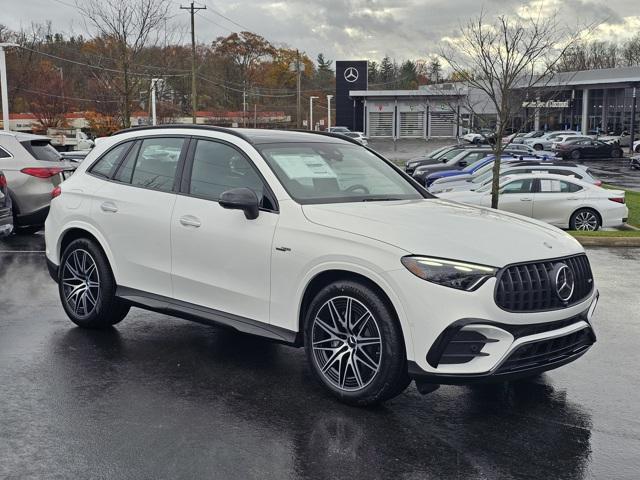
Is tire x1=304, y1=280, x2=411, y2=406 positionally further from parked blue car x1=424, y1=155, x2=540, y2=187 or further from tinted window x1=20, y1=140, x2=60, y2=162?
parked blue car x1=424, y1=155, x2=540, y2=187

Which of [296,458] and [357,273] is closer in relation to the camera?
[296,458]

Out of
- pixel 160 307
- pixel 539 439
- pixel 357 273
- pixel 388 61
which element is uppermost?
pixel 388 61

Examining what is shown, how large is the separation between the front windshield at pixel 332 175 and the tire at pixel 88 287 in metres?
1.97

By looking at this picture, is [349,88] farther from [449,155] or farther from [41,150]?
[41,150]

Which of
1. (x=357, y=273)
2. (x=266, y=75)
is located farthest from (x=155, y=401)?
(x=266, y=75)

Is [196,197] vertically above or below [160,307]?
above

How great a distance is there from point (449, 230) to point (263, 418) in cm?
167

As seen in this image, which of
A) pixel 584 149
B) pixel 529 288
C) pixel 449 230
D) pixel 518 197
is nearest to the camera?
pixel 529 288

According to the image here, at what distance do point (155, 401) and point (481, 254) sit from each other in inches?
92.0

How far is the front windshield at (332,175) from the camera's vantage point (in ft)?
17.6

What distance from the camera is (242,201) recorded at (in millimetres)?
5098

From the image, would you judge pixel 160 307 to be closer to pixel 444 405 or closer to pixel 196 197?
pixel 196 197

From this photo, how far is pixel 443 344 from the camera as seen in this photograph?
4277mm

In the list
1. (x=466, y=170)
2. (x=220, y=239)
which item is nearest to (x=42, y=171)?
(x=220, y=239)
